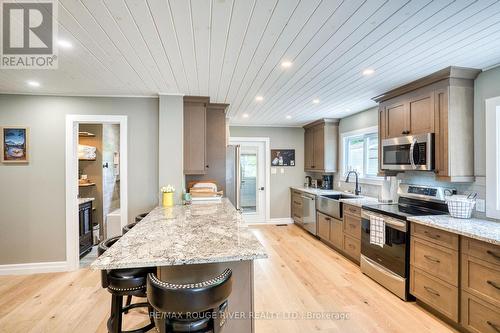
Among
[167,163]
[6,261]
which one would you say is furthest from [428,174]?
[6,261]

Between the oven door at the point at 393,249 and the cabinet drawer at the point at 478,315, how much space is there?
0.59 m

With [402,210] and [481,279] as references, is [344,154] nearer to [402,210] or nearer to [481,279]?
[402,210]

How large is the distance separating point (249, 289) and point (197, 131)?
2392mm

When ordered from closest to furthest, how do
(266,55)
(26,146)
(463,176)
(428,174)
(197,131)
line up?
(266,55), (463,176), (428,174), (26,146), (197,131)

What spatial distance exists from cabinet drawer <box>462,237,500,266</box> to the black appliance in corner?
58 cm

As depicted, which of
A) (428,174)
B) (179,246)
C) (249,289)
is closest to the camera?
(179,246)

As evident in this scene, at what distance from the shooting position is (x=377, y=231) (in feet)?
9.89

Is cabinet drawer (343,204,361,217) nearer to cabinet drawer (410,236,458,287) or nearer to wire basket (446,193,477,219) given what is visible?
cabinet drawer (410,236,458,287)

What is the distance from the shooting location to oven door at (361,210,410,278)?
267 centimetres

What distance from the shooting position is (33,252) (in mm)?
3371

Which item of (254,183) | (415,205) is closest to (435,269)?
(415,205)

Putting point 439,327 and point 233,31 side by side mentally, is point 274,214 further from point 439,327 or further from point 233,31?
point 233,31

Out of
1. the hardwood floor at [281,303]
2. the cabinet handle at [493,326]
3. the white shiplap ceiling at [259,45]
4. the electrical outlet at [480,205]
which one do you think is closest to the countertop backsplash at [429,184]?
the electrical outlet at [480,205]

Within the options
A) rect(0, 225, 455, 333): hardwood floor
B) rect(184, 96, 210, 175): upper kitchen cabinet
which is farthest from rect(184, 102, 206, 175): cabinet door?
rect(0, 225, 455, 333): hardwood floor
